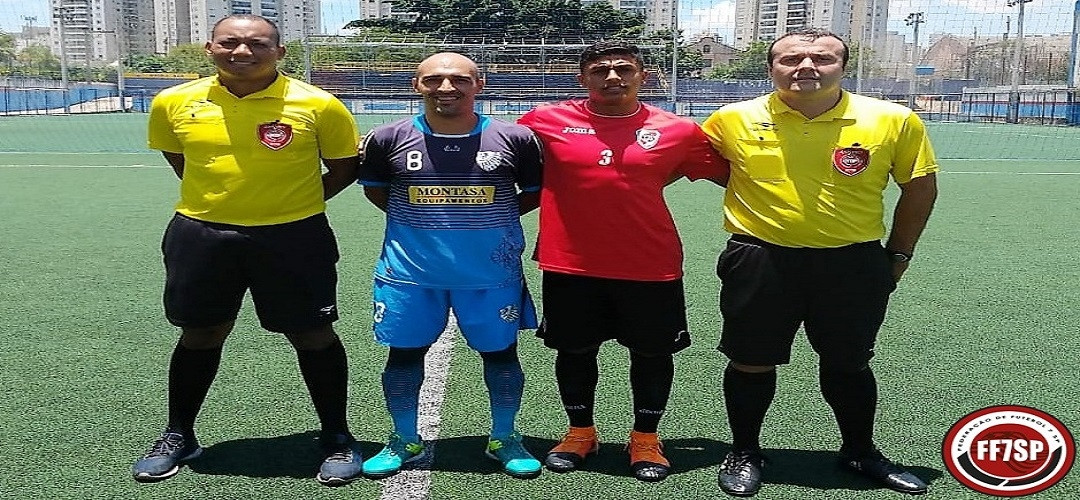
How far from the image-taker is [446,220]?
3.29 m

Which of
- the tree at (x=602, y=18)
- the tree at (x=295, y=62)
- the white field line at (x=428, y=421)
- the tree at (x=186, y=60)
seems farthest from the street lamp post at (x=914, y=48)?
the tree at (x=186, y=60)

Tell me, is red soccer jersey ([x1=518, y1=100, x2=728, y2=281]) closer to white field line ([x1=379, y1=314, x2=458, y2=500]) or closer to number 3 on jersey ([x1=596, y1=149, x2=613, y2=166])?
number 3 on jersey ([x1=596, y1=149, x2=613, y2=166])

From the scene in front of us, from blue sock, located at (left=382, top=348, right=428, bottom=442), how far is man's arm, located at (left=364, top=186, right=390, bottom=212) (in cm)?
58

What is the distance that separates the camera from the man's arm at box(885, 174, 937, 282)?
3186 millimetres

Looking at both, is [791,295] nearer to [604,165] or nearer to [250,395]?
[604,165]

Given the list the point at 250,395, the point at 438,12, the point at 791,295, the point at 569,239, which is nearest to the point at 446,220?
the point at 569,239

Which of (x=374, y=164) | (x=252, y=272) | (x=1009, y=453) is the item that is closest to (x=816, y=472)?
(x=1009, y=453)

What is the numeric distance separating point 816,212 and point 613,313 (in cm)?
87

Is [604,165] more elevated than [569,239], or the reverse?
[604,165]

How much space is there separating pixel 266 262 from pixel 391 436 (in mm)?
857

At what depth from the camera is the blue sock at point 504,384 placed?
350 centimetres

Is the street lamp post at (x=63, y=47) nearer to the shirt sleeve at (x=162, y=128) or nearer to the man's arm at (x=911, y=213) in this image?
the shirt sleeve at (x=162, y=128)

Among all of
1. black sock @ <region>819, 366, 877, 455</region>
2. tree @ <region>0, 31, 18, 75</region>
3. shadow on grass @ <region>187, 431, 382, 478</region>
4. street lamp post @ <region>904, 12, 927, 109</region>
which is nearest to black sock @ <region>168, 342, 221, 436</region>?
shadow on grass @ <region>187, 431, 382, 478</region>

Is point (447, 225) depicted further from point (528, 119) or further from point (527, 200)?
point (528, 119)
